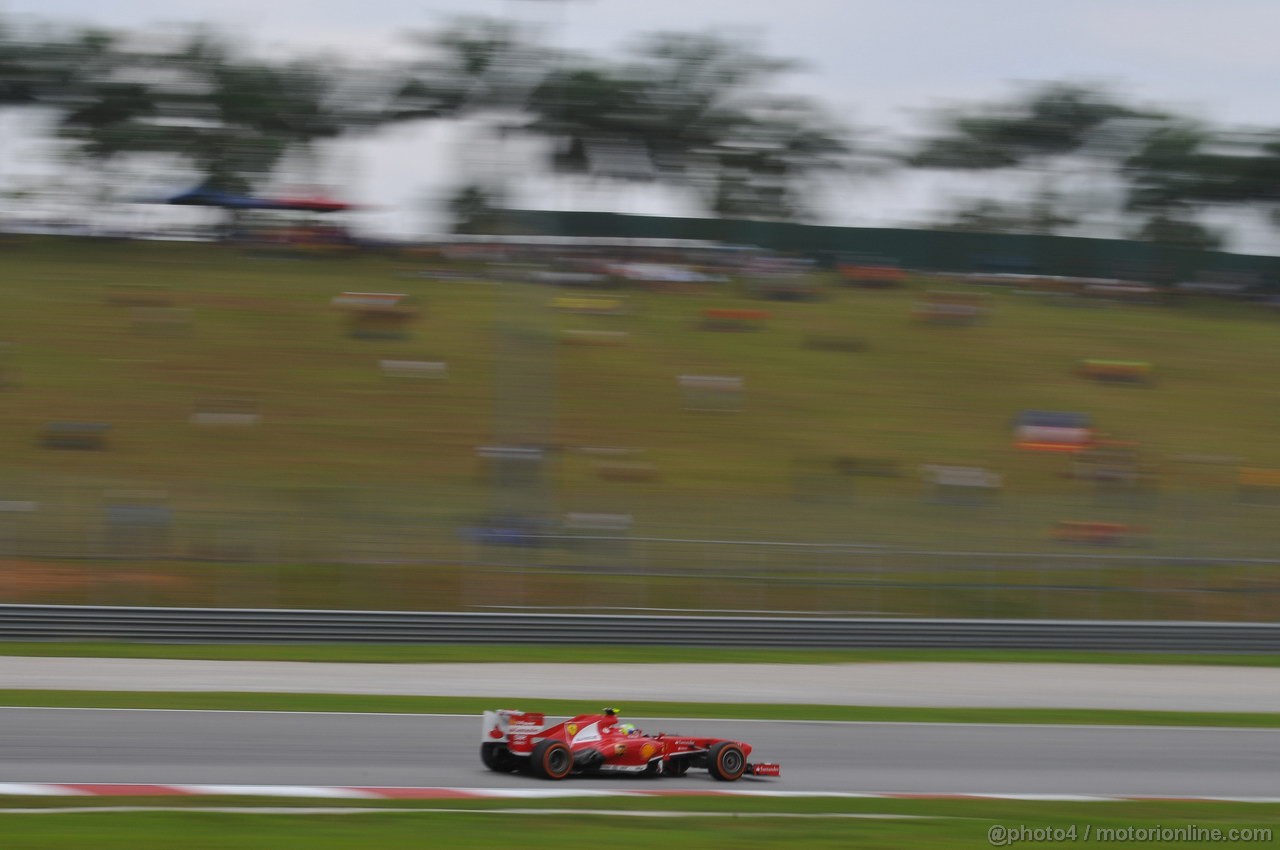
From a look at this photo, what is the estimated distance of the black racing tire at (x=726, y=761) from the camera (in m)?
8.27

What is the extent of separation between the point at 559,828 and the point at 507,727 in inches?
48.0

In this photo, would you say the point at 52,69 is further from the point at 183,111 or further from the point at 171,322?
the point at 171,322

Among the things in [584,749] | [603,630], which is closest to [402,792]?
[584,749]

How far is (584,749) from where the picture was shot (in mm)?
8047

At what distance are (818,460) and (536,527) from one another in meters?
8.48

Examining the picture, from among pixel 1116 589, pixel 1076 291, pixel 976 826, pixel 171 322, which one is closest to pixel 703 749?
pixel 976 826

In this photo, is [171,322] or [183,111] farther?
[183,111]

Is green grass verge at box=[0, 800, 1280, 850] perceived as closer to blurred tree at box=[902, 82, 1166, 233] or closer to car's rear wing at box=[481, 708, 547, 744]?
car's rear wing at box=[481, 708, 547, 744]

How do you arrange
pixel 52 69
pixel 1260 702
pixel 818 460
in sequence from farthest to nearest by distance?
pixel 52 69 → pixel 818 460 → pixel 1260 702

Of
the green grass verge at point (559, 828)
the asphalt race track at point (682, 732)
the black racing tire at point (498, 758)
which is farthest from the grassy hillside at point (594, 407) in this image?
the green grass verge at point (559, 828)

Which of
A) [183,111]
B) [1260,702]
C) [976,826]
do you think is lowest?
[1260,702]

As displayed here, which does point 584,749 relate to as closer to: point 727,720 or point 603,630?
point 727,720

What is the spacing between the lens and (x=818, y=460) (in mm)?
24281

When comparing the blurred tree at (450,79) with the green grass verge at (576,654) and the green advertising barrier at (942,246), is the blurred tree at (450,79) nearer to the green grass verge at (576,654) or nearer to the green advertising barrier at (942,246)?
the green advertising barrier at (942,246)
